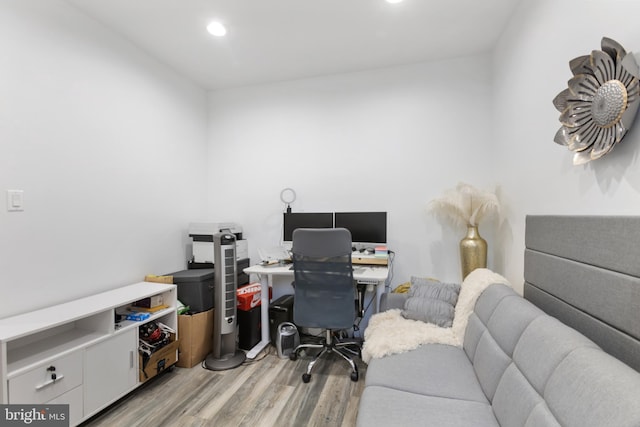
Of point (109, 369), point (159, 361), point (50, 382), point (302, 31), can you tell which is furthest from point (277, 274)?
point (302, 31)

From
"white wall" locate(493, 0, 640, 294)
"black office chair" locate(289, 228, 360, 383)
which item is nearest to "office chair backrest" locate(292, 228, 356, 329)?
"black office chair" locate(289, 228, 360, 383)

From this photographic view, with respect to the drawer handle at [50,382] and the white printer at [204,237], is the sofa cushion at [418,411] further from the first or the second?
the white printer at [204,237]

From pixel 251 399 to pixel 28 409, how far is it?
1166 mm

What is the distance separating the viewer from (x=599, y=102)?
1.10m

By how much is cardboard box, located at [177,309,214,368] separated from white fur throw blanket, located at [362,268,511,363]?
4.73 ft

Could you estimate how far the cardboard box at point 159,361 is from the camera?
6.59ft

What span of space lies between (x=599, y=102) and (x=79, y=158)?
3004 millimetres

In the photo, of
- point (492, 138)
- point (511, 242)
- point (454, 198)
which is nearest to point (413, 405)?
point (511, 242)

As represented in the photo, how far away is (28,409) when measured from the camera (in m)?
1.44

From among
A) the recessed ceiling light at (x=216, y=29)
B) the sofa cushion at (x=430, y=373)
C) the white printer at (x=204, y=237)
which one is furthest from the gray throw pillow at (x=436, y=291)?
the recessed ceiling light at (x=216, y=29)

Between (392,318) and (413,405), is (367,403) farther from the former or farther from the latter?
(392,318)

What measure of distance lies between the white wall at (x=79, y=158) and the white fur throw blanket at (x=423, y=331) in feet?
6.85

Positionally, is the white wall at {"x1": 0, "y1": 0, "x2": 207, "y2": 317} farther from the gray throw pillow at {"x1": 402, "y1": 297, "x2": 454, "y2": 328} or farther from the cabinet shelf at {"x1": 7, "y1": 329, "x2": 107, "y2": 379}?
the gray throw pillow at {"x1": 402, "y1": 297, "x2": 454, "y2": 328}

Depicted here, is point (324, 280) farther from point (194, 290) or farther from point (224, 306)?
point (194, 290)
